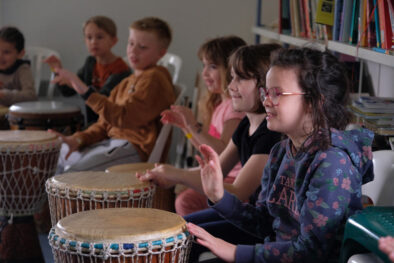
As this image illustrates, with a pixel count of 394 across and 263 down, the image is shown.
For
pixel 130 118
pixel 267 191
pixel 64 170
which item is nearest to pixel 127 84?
pixel 130 118

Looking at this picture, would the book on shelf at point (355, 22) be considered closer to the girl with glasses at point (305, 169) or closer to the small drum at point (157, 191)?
the girl with glasses at point (305, 169)

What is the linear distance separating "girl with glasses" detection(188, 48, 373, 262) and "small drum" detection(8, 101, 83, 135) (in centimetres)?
200

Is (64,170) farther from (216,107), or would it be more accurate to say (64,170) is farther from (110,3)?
(110,3)

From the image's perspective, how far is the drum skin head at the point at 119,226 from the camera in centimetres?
160

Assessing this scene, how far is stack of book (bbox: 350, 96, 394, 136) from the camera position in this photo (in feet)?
6.75

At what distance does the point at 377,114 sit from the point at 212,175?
0.73 m

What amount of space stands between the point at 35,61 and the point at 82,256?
128 inches

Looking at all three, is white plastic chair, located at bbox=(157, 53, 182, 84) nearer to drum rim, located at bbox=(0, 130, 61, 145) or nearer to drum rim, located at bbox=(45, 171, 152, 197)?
drum rim, located at bbox=(0, 130, 61, 145)

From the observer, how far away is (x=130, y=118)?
3.21 m

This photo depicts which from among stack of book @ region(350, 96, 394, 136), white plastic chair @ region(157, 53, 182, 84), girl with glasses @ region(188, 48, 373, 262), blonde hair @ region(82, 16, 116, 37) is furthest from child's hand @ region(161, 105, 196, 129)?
blonde hair @ region(82, 16, 116, 37)

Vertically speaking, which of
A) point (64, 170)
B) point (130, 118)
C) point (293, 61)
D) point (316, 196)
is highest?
point (293, 61)

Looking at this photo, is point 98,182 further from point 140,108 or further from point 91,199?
point 140,108

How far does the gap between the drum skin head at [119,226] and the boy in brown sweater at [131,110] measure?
1446mm

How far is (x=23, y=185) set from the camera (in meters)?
2.92
